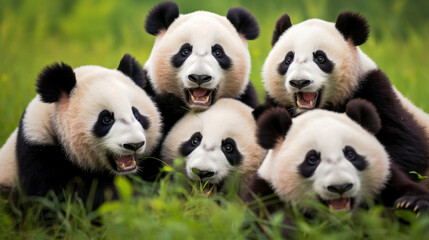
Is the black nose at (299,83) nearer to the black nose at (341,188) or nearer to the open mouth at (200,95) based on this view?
the open mouth at (200,95)

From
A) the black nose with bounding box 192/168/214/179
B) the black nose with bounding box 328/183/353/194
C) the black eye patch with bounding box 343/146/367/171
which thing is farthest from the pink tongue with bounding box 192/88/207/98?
the black nose with bounding box 328/183/353/194

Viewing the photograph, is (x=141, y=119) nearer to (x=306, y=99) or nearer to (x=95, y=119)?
(x=95, y=119)

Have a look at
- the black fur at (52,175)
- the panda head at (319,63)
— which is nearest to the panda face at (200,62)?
the panda head at (319,63)

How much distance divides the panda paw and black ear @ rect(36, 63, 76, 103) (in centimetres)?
258

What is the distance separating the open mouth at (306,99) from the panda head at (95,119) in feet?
4.22

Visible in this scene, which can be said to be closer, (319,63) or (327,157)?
(327,157)

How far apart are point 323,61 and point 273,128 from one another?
1.16 meters

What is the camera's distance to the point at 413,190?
4.14 meters

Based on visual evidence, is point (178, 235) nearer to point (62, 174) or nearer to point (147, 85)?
point (62, 174)

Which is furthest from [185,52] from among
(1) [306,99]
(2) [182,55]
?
(1) [306,99]

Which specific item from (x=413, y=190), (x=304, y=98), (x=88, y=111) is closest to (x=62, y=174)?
(x=88, y=111)

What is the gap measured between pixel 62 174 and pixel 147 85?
1.61 meters

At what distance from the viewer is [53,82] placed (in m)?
4.85

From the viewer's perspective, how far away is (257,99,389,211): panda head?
3.88 meters
